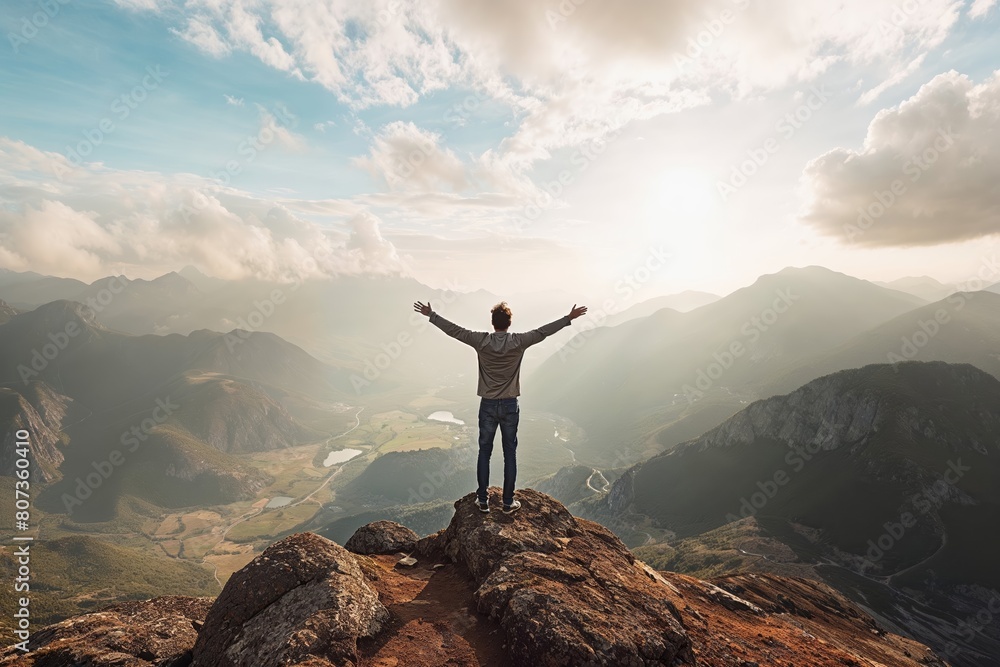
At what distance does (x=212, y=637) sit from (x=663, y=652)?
1289cm

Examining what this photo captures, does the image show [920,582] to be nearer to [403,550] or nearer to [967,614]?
[967,614]

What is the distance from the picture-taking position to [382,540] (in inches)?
817

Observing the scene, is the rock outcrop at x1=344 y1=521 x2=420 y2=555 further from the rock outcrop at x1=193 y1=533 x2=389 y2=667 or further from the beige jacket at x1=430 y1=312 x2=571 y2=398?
the beige jacket at x1=430 y1=312 x2=571 y2=398

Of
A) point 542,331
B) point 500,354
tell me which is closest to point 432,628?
point 500,354

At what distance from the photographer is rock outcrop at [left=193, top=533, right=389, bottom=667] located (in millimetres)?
10312

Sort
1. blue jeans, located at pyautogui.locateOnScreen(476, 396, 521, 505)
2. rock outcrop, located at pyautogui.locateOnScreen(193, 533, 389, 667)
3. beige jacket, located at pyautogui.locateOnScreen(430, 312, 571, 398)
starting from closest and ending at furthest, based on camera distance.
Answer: rock outcrop, located at pyautogui.locateOnScreen(193, 533, 389, 667), beige jacket, located at pyautogui.locateOnScreen(430, 312, 571, 398), blue jeans, located at pyautogui.locateOnScreen(476, 396, 521, 505)

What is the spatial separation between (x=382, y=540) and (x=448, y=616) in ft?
28.9

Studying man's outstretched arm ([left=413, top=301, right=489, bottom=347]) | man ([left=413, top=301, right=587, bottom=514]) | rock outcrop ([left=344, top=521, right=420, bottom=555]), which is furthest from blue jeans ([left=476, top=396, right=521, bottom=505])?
rock outcrop ([left=344, top=521, right=420, bottom=555])

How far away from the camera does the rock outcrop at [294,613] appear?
10.3 metres

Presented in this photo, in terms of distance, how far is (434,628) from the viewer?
12375mm

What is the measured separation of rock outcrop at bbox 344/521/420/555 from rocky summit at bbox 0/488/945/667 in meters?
1.32

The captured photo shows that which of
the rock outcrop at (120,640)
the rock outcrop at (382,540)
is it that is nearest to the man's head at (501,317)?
the rock outcrop at (382,540)

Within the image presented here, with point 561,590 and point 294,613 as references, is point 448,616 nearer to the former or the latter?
point 561,590

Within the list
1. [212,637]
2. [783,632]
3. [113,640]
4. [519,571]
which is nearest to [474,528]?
[519,571]
